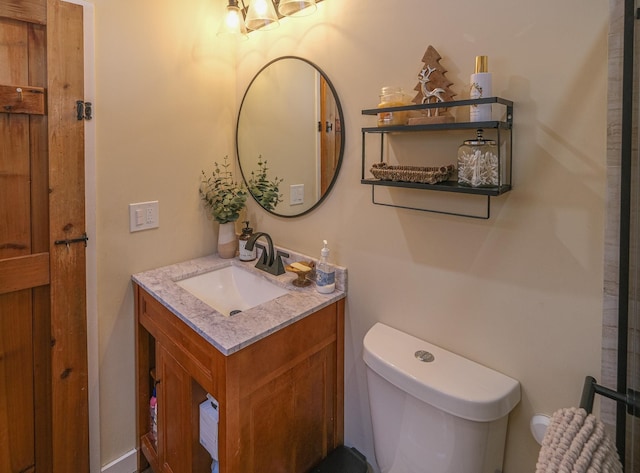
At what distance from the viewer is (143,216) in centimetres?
162

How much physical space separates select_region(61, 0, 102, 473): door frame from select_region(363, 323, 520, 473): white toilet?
1130mm

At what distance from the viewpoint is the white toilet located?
972 millimetres

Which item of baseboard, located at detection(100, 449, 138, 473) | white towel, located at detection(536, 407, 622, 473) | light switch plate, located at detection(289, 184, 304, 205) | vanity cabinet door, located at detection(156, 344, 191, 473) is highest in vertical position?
light switch plate, located at detection(289, 184, 304, 205)

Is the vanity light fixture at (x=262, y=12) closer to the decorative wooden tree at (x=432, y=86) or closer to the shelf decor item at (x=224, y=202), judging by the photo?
the shelf decor item at (x=224, y=202)

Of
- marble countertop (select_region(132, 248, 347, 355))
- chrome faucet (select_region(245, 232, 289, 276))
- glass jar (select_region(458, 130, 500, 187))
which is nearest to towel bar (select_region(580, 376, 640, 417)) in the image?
glass jar (select_region(458, 130, 500, 187))

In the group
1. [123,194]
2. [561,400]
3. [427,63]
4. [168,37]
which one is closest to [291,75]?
[168,37]

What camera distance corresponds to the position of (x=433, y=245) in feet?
3.92

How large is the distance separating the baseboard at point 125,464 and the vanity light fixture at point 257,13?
6.53 ft

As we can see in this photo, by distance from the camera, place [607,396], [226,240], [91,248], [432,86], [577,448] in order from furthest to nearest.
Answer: [226,240]
[91,248]
[432,86]
[607,396]
[577,448]

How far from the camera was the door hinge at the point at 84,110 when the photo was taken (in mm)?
1375

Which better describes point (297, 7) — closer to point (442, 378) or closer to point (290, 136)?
point (290, 136)

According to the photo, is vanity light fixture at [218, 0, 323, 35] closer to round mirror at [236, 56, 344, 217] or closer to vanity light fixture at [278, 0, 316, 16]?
vanity light fixture at [278, 0, 316, 16]

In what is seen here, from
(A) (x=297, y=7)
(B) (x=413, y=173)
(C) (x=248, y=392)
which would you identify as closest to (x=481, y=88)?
(B) (x=413, y=173)

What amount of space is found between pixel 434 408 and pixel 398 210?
624mm
